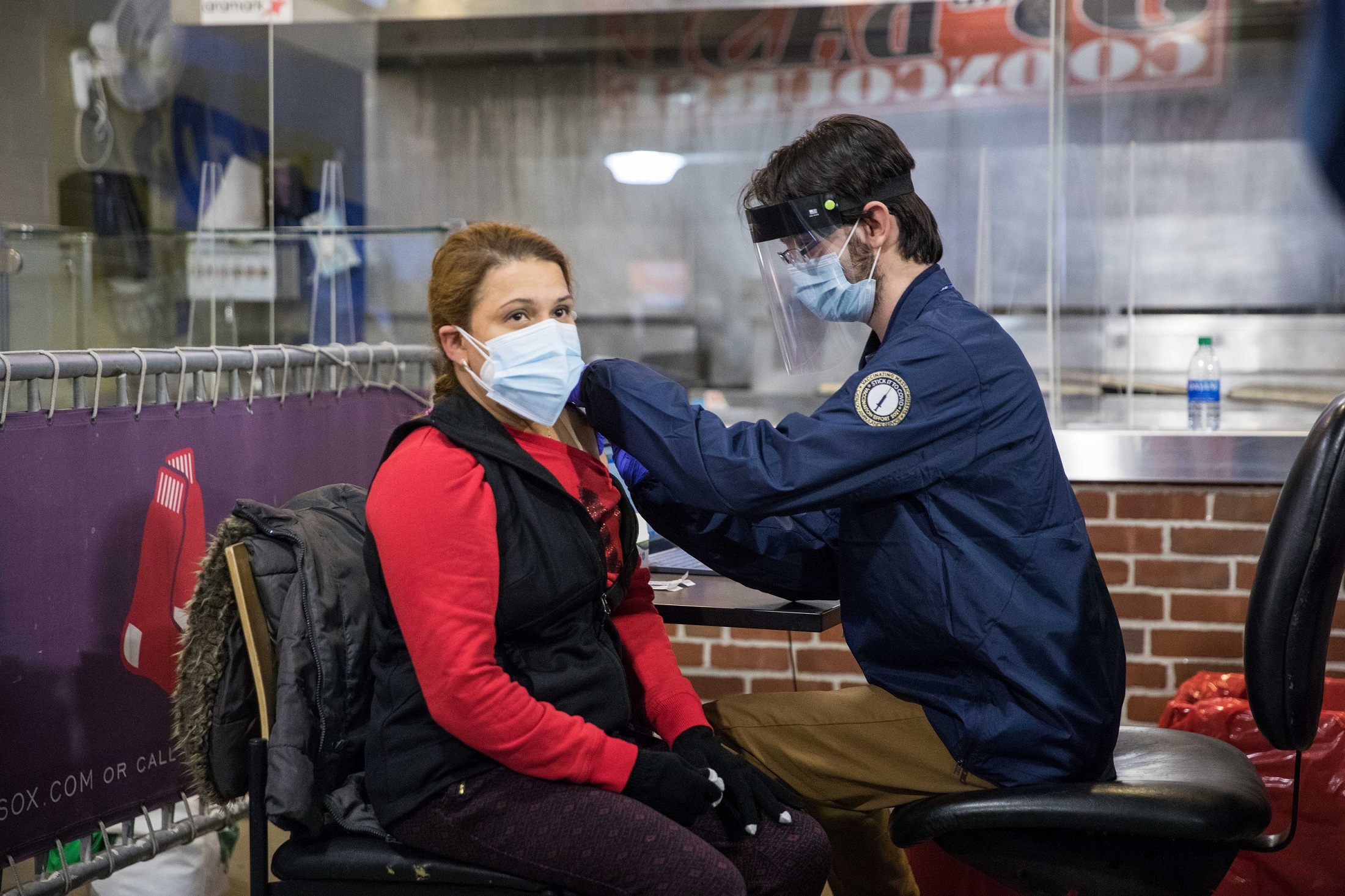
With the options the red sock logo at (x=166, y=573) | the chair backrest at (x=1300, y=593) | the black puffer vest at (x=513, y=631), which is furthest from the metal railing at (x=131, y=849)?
the chair backrest at (x=1300, y=593)

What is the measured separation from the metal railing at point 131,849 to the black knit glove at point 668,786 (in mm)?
760

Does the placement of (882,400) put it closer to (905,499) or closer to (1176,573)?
(905,499)

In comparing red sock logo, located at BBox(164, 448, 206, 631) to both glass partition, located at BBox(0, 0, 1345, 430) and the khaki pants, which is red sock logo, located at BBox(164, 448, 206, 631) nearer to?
the khaki pants

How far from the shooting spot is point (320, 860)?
1481mm

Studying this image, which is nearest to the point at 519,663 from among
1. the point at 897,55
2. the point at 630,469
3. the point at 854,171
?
the point at 630,469

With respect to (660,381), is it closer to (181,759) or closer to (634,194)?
(181,759)

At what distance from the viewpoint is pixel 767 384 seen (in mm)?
5168

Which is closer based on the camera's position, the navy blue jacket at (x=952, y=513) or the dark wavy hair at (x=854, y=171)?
the navy blue jacket at (x=952, y=513)

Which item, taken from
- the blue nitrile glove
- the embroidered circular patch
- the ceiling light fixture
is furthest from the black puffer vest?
the ceiling light fixture

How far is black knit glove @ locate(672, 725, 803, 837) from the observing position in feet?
5.08

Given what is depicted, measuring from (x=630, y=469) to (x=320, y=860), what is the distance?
730mm

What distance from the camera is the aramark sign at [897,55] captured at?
4.57 meters

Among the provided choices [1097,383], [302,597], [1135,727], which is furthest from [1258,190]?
[302,597]

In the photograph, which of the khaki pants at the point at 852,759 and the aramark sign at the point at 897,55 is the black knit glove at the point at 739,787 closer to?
the khaki pants at the point at 852,759
